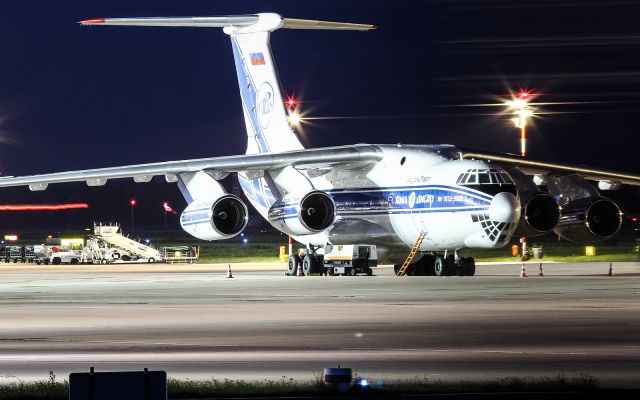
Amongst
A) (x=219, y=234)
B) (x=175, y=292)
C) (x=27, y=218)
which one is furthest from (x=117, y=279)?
(x=27, y=218)

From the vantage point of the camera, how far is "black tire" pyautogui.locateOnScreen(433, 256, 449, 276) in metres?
41.2

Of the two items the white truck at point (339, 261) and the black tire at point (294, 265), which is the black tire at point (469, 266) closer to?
the white truck at point (339, 261)

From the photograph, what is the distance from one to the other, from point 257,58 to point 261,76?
707 mm

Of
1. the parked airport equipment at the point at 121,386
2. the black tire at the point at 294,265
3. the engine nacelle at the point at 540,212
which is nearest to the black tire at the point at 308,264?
the black tire at the point at 294,265

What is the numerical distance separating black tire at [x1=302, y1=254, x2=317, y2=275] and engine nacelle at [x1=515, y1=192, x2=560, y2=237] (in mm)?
7463

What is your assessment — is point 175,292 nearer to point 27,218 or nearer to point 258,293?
point 258,293

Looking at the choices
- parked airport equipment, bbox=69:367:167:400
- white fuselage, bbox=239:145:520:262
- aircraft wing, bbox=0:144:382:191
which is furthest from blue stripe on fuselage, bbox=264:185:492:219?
parked airport equipment, bbox=69:367:167:400

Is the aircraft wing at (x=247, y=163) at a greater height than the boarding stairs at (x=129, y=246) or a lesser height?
greater

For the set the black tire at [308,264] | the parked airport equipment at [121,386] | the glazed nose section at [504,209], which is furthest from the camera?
the black tire at [308,264]

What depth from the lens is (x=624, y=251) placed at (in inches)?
2467

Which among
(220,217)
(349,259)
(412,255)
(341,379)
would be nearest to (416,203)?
(412,255)

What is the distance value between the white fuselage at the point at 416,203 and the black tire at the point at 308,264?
0.87m

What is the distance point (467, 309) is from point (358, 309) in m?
2.16

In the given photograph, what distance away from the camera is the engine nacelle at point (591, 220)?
4153cm
